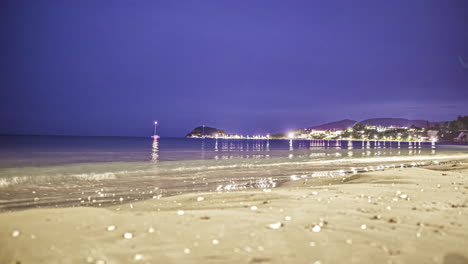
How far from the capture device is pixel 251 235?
3980 millimetres

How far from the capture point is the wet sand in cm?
327

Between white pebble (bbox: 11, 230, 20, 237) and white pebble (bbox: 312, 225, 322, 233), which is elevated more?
white pebble (bbox: 11, 230, 20, 237)

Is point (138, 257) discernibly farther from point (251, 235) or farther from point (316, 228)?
point (316, 228)

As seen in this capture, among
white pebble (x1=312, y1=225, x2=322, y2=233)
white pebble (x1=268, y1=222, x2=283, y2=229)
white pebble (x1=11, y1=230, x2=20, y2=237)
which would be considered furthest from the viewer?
white pebble (x1=268, y1=222, x2=283, y2=229)

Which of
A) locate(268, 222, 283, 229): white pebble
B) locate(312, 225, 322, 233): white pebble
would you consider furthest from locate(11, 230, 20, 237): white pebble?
locate(312, 225, 322, 233): white pebble

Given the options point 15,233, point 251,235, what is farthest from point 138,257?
point 15,233

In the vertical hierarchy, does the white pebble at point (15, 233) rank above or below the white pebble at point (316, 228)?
above

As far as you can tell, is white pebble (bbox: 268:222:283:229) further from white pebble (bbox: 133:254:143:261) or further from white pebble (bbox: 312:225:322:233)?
white pebble (bbox: 133:254:143:261)

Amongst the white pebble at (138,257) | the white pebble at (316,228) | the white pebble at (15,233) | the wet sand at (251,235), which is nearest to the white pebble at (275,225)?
the wet sand at (251,235)

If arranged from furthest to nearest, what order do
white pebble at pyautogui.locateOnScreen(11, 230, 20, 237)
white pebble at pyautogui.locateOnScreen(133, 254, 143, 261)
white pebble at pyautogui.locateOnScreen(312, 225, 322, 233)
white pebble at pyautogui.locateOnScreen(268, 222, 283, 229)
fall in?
1. white pebble at pyautogui.locateOnScreen(268, 222, 283, 229)
2. white pebble at pyautogui.locateOnScreen(312, 225, 322, 233)
3. white pebble at pyautogui.locateOnScreen(11, 230, 20, 237)
4. white pebble at pyautogui.locateOnScreen(133, 254, 143, 261)

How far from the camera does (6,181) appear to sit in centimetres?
1258

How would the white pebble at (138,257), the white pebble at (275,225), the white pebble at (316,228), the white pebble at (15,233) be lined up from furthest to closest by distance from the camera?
the white pebble at (275,225), the white pebble at (316,228), the white pebble at (15,233), the white pebble at (138,257)

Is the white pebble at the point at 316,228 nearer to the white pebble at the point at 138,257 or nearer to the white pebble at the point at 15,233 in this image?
the white pebble at the point at 138,257

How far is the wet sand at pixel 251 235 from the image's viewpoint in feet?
10.7
